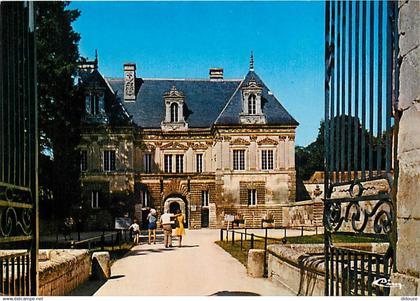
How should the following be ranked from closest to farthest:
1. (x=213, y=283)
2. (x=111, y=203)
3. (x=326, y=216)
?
1. (x=326, y=216)
2. (x=213, y=283)
3. (x=111, y=203)

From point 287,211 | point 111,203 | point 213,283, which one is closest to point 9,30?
point 213,283

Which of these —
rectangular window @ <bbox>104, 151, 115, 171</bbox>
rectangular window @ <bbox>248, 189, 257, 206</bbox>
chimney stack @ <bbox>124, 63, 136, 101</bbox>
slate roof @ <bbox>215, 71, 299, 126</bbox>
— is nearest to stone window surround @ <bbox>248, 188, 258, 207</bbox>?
rectangular window @ <bbox>248, 189, 257, 206</bbox>

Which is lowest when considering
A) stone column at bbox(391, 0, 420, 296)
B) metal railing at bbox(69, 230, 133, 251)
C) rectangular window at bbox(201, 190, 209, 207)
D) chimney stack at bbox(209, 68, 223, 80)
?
metal railing at bbox(69, 230, 133, 251)

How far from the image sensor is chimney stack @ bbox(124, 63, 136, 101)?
61.1ft

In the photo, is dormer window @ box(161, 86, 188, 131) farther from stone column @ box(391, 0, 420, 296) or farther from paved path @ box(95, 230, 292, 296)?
stone column @ box(391, 0, 420, 296)

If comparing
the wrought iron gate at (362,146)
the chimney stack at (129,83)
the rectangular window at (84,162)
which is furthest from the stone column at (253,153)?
the wrought iron gate at (362,146)

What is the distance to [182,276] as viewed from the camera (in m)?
6.45

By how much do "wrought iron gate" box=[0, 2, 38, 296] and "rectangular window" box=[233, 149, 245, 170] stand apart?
581 inches

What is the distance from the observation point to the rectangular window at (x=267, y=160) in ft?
59.0

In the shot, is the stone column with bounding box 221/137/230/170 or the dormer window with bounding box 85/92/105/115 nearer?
the dormer window with bounding box 85/92/105/115

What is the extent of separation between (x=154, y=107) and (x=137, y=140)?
147 centimetres

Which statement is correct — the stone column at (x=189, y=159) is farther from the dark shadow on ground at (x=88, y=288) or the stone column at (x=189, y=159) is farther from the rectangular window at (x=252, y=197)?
the dark shadow on ground at (x=88, y=288)

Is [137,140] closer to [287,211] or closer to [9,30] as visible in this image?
[287,211]

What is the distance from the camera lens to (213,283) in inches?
232
